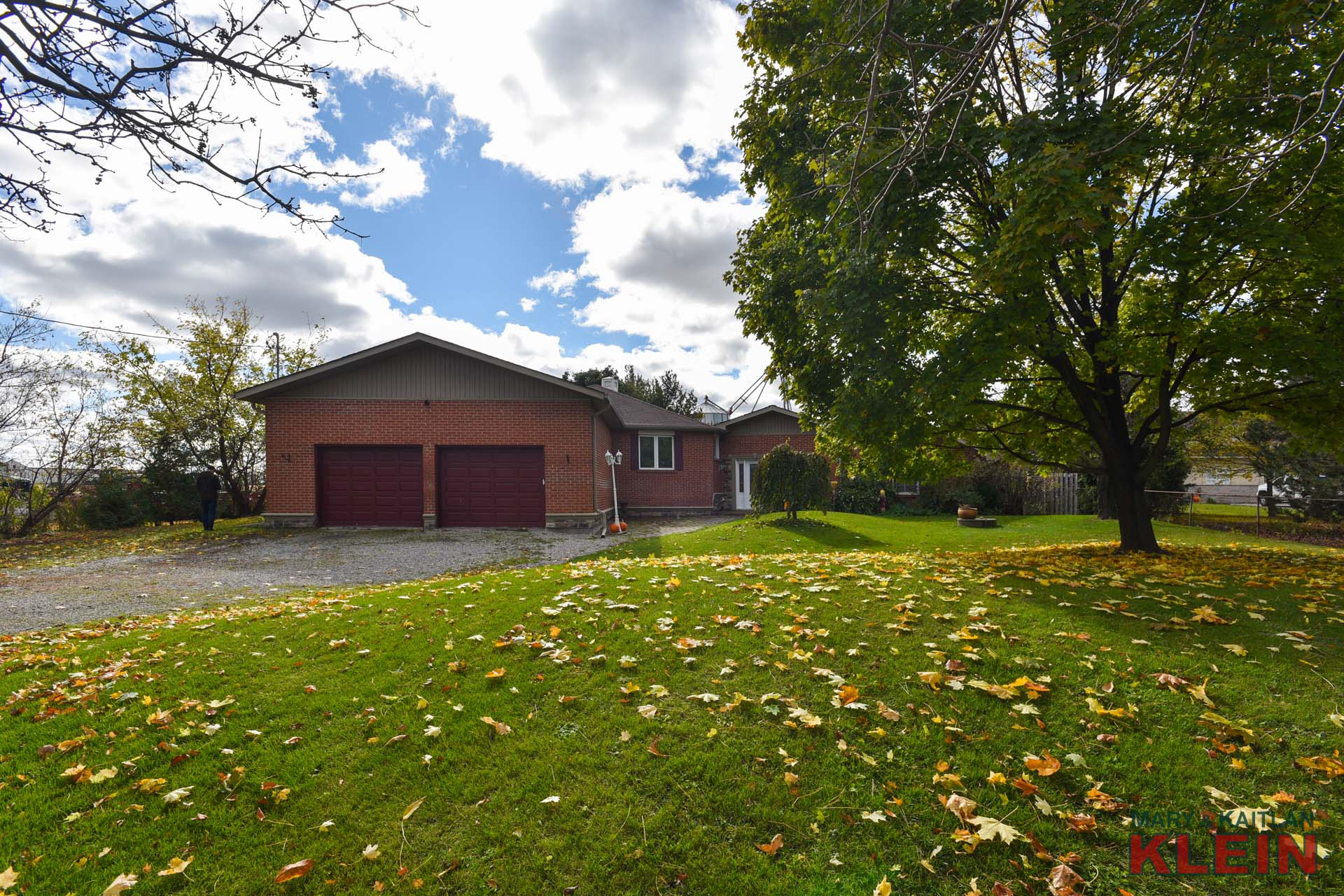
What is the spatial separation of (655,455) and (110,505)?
1764 centimetres

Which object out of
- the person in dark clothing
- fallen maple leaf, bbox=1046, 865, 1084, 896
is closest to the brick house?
the person in dark clothing

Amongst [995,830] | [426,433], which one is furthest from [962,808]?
[426,433]

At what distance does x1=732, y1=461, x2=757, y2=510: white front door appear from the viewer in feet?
78.4

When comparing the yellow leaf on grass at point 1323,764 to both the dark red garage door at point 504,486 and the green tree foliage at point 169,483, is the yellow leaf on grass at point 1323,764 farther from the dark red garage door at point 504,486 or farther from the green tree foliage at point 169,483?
the green tree foliage at point 169,483

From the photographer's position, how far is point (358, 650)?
4719 millimetres

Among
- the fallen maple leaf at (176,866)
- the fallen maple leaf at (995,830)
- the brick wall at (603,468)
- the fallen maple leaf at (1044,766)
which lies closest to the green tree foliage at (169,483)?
the brick wall at (603,468)

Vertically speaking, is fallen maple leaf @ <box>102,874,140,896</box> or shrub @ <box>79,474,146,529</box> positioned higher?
shrub @ <box>79,474,146,529</box>

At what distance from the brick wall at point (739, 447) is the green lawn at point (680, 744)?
725 inches

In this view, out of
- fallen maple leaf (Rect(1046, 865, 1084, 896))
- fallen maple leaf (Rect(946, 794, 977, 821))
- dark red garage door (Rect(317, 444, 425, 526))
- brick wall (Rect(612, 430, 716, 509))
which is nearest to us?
fallen maple leaf (Rect(1046, 865, 1084, 896))

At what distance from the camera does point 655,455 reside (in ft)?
74.4

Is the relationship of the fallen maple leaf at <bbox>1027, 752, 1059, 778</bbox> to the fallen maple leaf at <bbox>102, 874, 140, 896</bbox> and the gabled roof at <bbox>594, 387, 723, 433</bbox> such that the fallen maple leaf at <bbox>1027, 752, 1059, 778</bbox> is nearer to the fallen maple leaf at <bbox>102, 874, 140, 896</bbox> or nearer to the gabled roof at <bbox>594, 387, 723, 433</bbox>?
the fallen maple leaf at <bbox>102, 874, 140, 896</bbox>

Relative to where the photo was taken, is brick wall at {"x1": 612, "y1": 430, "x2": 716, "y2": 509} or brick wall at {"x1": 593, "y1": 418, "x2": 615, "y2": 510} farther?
brick wall at {"x1": 612, "y1": 430, "x2": 716, "y2": 509}

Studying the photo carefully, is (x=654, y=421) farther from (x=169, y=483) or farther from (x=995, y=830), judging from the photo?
(x=995, y=830)

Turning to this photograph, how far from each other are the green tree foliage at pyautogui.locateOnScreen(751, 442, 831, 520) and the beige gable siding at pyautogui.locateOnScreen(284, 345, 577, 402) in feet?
20.7
